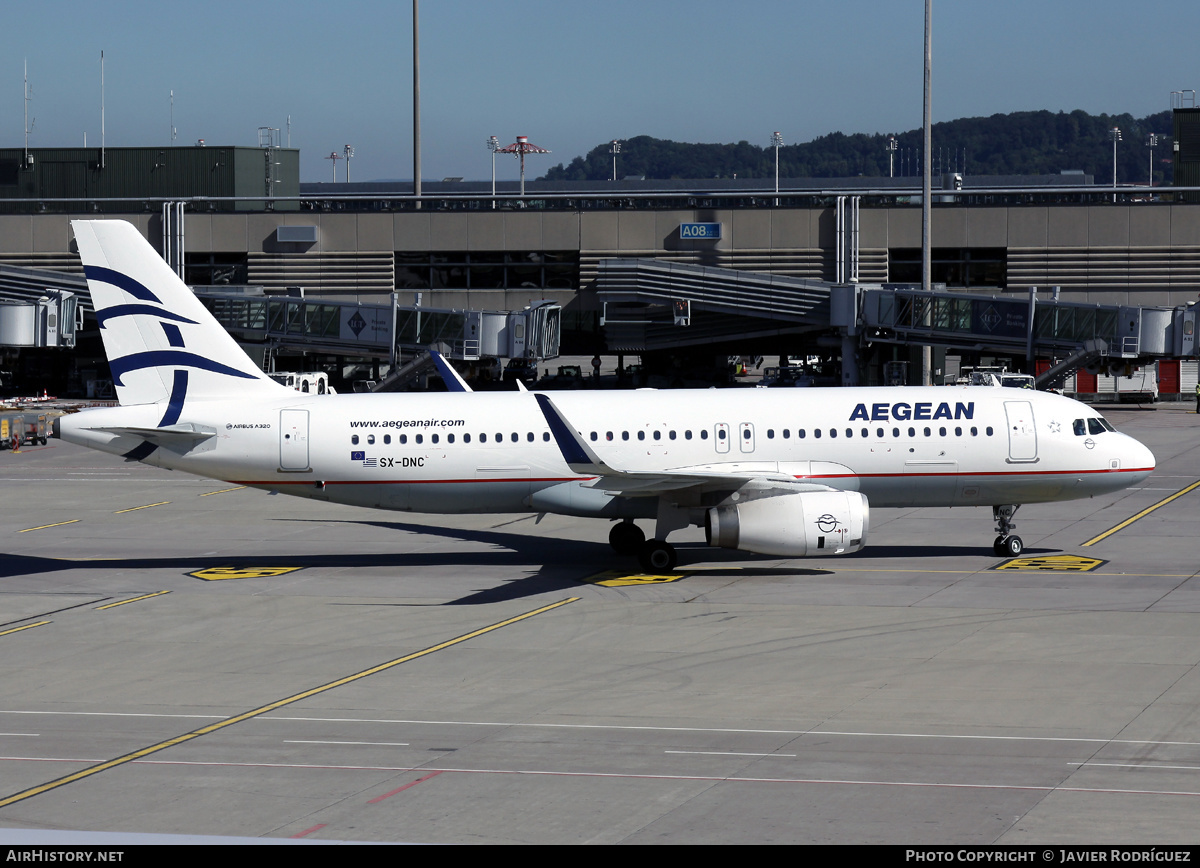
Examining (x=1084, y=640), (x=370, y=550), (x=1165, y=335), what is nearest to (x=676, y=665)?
(x=1084, y=640)

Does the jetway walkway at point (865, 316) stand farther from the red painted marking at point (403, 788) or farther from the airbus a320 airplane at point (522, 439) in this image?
the red painted marking at point (403, 788)

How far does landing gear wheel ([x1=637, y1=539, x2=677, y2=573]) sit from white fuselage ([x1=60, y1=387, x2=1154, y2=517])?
3.19 ft

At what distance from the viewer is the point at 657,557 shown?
3578cm

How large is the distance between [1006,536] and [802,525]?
7449mm

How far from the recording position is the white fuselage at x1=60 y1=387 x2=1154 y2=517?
36125 mm

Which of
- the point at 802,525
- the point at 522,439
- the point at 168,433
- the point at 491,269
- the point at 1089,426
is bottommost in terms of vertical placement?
the point at 802,525

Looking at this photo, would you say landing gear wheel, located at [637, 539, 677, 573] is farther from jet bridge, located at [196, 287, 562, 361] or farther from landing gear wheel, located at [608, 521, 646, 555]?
jet bridge, located at [196, 287, 562, 361]

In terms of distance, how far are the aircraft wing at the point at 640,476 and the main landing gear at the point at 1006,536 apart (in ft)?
18.4

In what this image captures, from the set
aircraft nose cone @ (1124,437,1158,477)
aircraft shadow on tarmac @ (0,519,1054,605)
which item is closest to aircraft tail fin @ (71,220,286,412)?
aircraft shadow on tarmac @ (0,519,1054,605)

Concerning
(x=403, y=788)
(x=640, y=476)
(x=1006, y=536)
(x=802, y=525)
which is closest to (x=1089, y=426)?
(x=1006, y=536)

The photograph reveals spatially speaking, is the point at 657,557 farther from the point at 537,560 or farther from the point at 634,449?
the point at 537,560

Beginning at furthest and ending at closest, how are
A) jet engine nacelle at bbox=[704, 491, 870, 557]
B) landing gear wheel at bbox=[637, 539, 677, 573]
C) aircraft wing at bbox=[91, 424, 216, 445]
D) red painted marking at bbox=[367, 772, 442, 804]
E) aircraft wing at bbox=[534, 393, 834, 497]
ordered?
landing gear wheel at bbox=[637, 539, 677, 573]
aircraft wing at bbox=[91, 424, 216, 445]
jet engine nacelle at bbox=[704, 491, 870, 557]
aircraft wing at bbox=[534, 393, 834, 497]
red painted marking at bbox=[367, 772, 442, 804]

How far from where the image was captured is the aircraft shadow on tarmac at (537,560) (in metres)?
36.1

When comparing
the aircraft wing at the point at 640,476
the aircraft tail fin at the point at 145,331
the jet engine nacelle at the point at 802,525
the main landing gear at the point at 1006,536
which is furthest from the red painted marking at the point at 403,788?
the main landing gear at the point at 1006,536
